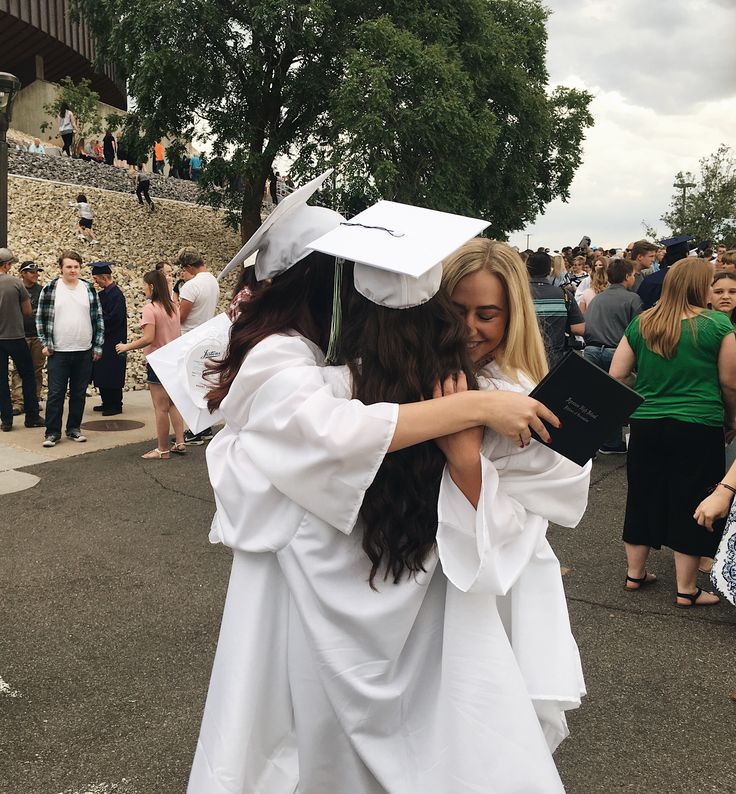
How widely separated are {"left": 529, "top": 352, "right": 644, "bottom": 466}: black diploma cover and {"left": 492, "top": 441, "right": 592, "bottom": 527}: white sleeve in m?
0.07

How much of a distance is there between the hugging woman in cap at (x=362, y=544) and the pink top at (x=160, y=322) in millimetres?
6514

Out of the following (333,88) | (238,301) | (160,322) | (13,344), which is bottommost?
(13,344)

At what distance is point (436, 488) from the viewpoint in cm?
183

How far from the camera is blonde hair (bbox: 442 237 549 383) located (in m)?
2.06

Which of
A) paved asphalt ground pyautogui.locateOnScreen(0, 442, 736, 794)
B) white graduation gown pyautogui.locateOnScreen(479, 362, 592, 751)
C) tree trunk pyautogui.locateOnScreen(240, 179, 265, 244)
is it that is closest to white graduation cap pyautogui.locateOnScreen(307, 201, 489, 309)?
white graduation gown pyautogui.locateOnScreen(479, 362, 592, 751)

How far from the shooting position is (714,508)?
11.3 feet

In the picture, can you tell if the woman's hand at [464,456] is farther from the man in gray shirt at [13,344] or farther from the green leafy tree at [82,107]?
the green leafy tree at [82,107]

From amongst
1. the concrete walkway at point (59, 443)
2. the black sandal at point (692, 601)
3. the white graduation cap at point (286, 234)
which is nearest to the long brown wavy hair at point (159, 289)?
the concrete walkway at point (59, 443)

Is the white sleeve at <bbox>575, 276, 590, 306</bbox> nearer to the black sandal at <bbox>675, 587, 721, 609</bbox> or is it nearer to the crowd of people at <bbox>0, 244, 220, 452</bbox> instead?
the crowd of people at <bbox>0, 244, 220, 452</bbox>

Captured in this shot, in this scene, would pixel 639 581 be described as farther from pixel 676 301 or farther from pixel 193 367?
pixel 193 367

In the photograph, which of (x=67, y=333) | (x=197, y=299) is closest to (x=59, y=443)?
(x=67, y=333)

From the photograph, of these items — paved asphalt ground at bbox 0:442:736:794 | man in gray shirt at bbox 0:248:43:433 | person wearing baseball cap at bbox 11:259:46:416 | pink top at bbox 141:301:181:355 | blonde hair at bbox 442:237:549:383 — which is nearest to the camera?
blonde hair at bbox 442:237:549:383

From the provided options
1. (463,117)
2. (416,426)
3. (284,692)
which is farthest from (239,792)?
(463,117)

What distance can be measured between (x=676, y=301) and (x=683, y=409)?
604 millimetres
